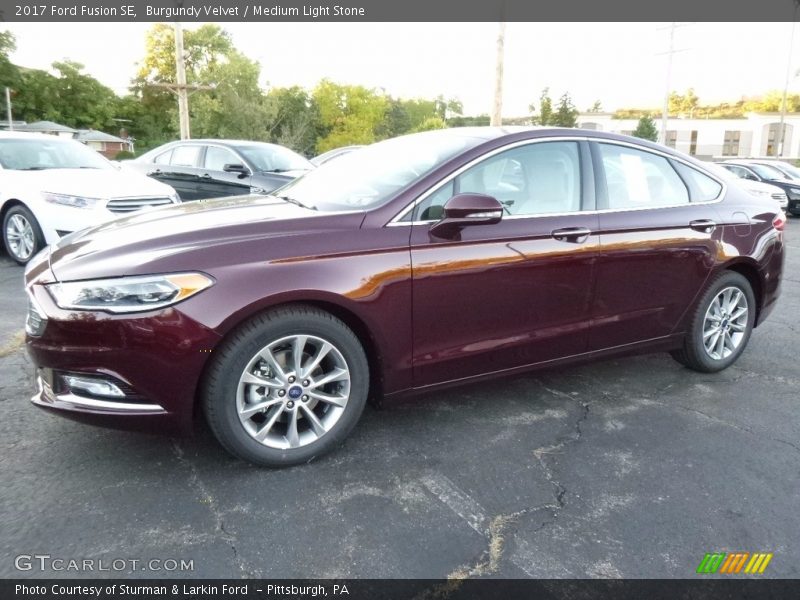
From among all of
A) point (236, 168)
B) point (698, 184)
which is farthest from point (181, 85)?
point (698, 184)

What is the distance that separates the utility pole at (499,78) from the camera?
16875mm

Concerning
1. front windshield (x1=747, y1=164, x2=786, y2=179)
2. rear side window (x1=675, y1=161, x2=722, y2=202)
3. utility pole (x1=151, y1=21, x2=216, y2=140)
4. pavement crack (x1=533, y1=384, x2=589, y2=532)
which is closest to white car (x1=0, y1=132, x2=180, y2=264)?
pavement crack (x1=533, y1=384, x2=589, y2=532)

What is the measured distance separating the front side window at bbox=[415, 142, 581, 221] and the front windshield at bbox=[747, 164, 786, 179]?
1635 centimetres

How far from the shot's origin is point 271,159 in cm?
996

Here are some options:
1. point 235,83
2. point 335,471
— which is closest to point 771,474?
point 335,471

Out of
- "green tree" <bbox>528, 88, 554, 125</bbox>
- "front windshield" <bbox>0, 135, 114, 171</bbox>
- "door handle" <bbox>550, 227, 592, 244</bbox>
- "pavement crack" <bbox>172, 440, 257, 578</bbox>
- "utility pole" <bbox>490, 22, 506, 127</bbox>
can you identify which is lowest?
"pavement crack" <bbox>172, 440, 257, 578</bbox>

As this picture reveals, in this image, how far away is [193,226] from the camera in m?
2.85

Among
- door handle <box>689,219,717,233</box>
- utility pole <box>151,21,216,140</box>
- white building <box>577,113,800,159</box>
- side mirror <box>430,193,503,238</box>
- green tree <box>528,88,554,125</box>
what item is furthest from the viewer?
white building <box>577,113,800,159</box>

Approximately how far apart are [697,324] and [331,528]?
283 centimetres

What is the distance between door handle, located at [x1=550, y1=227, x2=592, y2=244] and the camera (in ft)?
10.8

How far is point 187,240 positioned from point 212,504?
112 cm

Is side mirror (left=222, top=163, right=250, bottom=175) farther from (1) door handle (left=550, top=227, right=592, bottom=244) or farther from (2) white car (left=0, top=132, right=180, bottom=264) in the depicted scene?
(1) door handle (left=550, top=227, right=592, bottom=244)
